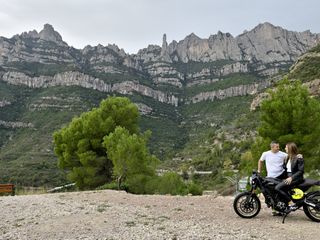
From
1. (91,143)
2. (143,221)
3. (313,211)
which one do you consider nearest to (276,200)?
(313,211)

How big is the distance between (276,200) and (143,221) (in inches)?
142

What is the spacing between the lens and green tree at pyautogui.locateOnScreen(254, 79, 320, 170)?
20.3 metres

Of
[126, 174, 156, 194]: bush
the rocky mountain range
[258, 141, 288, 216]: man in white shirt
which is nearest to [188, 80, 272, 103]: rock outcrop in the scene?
the rocky mountain range

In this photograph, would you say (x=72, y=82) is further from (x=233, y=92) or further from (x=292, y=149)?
(x=292, y=149)

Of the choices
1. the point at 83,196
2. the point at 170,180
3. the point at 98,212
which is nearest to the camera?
the point at 98,212

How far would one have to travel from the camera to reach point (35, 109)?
116 m

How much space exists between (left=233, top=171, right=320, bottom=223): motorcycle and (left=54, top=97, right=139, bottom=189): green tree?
17.8 m

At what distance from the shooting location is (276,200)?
1025cm

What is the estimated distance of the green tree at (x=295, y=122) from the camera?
20328 mm

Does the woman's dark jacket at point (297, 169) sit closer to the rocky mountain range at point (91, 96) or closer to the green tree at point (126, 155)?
the green tree at point (126, 155)

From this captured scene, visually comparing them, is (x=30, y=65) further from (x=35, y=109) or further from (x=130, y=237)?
(x=130, y=237)

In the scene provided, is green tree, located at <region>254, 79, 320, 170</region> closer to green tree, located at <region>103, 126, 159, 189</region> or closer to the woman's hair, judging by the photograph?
green tree, located at <region>103, 126, 159, 189</region>

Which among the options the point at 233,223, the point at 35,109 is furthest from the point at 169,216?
the point at 35,109

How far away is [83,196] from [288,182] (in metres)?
8.73
